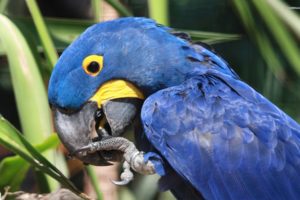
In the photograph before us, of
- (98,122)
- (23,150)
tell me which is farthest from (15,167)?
(98,122)

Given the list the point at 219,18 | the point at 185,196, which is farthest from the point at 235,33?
the point at 185,196

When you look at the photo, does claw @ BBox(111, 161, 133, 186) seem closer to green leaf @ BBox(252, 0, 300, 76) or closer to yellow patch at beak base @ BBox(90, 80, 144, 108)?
yellow patch at beak base @ BBox(90, 80, 144, 108)

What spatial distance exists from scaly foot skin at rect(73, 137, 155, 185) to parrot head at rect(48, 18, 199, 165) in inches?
0.8

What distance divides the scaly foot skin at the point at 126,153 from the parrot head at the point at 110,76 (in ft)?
0.07

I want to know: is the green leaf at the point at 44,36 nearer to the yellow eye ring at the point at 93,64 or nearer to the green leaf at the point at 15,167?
the yellow eye ring at the point at 93,64

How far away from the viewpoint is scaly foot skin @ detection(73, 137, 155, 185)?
5.47 ft

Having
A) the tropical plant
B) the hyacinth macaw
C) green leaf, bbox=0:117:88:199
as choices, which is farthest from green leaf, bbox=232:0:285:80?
green leaf, bbox=0:117:88:199

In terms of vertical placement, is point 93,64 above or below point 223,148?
above

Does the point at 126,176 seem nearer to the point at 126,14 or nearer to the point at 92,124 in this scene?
the point at 92,124

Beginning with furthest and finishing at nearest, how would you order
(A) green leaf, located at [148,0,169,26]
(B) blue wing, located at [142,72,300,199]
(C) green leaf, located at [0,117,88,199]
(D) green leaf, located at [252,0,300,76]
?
(D) green leaf, located at [252,0,300,76] < (A) green leaf, located at [148,0,169,26] < (B) blue wing, located at [142,72,300,199] < (C) green leaf, located at [0,117,88,199]

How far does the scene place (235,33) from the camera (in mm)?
2430

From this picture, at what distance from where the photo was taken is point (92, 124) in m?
1.69

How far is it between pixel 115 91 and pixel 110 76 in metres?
0.03

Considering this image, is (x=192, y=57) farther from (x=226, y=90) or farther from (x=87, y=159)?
(x=87, y=159)
